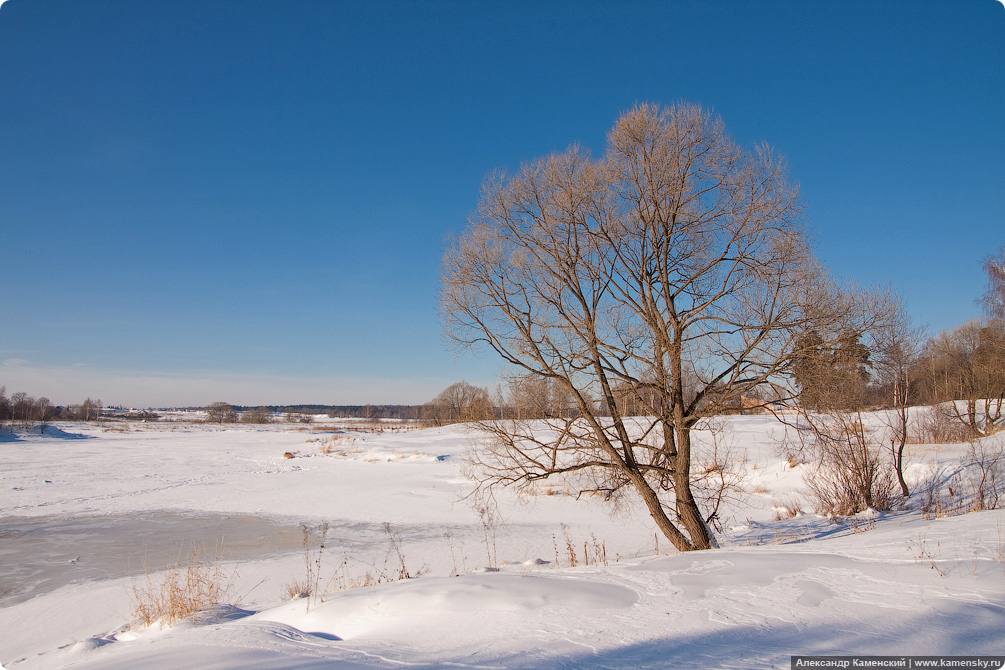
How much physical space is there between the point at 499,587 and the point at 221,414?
4848 inches

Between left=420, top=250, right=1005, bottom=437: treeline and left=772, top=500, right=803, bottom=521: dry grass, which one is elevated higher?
left=420, top=250, right=1005, bottom=437: treeline

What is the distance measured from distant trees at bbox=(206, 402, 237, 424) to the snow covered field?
308 ft

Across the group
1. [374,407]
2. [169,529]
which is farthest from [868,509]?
[374,407]

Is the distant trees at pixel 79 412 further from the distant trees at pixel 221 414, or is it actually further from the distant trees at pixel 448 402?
the distant trees at pixel 448 402

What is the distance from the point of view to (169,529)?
1318cm

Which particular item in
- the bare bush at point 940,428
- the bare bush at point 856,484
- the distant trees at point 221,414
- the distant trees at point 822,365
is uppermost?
the distant trees at point 822,365

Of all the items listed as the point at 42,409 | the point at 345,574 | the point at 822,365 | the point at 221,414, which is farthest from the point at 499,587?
the point at 221,414

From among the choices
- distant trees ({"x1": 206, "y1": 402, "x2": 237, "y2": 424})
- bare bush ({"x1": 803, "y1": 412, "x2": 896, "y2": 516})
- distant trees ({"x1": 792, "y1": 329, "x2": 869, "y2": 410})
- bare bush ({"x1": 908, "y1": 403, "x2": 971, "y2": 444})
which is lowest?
distant trees ({"x1": 206, "y1": 402, "x2": 237, "y2": 424})

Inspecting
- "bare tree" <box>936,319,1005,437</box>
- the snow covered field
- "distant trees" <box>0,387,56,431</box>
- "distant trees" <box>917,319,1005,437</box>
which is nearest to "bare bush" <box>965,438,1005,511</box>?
the snow covered field

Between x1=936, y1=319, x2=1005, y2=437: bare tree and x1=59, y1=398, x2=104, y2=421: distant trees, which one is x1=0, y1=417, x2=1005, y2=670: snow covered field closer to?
x1=936, y1=319, x2=1005, y2=437: bare tree

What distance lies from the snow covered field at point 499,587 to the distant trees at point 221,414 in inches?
3696

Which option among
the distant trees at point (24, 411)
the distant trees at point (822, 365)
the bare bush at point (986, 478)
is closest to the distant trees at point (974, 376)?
the bare bush at point (986, 478)

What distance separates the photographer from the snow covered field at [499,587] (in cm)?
354

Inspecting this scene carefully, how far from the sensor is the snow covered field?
11.6ft
